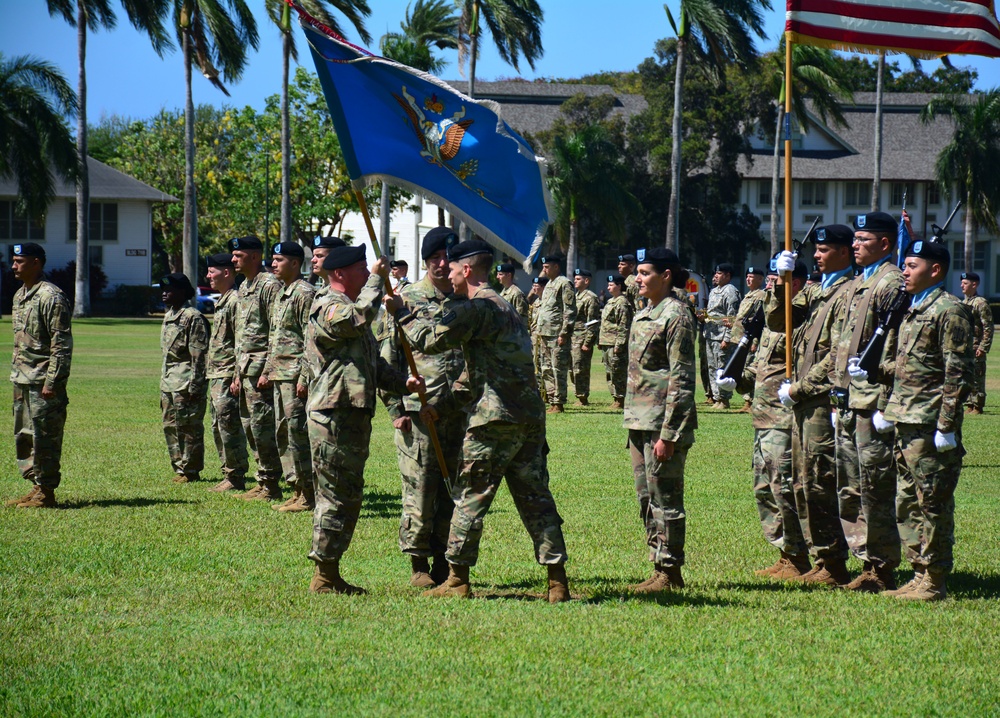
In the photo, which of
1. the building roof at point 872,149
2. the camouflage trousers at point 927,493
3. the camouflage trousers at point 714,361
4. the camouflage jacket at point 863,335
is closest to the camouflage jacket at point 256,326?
the camouflage jacket at point 863,335

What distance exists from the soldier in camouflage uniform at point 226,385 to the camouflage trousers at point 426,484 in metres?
4.14

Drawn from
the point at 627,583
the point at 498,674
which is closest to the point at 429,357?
the point at 627,583

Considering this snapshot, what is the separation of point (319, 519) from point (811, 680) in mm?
3145

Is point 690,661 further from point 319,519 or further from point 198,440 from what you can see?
point 198,440

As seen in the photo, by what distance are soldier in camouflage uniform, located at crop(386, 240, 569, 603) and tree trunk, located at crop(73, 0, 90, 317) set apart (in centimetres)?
4540

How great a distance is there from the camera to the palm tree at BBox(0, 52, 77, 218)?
4644 centimetres

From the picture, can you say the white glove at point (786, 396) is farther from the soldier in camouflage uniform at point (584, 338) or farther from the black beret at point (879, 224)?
the soldier in camouflage uniform at point (584, 338)

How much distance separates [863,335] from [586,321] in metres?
13.8

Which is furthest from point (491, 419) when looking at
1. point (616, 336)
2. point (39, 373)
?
point (616, 336)

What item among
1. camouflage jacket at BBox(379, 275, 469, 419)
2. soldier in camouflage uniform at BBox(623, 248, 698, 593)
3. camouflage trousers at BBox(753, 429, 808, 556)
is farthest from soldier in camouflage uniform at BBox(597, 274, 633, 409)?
soldier in camouflage uniform at BBox(623, 248, 698, 593)

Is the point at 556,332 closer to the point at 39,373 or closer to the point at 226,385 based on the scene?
the point at 226,385

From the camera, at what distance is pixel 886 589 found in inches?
296

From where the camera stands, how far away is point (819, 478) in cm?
784

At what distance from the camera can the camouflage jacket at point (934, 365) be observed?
699cm
